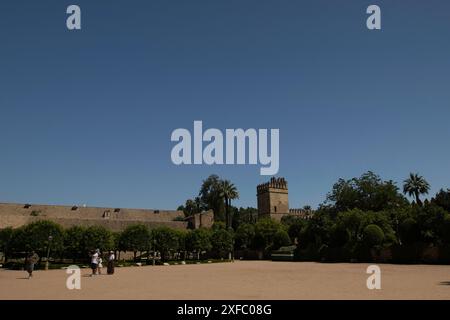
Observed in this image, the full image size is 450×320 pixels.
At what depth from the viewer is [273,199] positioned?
9625cm

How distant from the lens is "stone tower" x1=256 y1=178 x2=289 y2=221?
314 ft

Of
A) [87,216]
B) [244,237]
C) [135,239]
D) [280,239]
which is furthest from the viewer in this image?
[87,216]

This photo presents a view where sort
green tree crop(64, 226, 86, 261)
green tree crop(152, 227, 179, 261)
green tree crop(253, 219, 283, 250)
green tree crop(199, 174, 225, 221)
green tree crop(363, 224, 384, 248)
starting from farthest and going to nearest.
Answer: green tree crop(199, 174, 225, 221)
green tree crop(253, 219, 283, 250)
green tree crop(152, 227, 179, 261)
green tree crop(64, 226, 86, 261)
green tree crop(363, 224, 384, 248)

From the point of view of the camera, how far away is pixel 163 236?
167 feet

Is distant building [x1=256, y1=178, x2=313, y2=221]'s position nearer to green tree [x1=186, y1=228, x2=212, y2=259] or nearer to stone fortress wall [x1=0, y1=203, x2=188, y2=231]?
stone fortress wall [x1=0, y1=203, x2=188, y2=231]

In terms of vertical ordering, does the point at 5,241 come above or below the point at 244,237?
above

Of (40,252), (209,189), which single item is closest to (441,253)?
(40,252)

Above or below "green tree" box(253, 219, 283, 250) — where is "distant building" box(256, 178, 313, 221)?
above

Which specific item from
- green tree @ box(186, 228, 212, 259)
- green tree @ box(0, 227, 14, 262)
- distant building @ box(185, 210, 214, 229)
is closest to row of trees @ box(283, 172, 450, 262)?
green tree @ box(186, 228, 212, 259)

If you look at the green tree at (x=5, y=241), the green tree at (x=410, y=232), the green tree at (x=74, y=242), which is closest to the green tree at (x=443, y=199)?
the green tree at (x=410, y=232)

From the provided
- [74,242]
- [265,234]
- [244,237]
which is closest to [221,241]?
[265,234]

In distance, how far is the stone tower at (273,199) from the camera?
9575cm

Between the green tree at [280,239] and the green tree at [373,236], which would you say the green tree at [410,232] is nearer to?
the green tree at [373,236]

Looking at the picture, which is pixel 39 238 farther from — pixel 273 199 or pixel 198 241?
pixel 273 199
